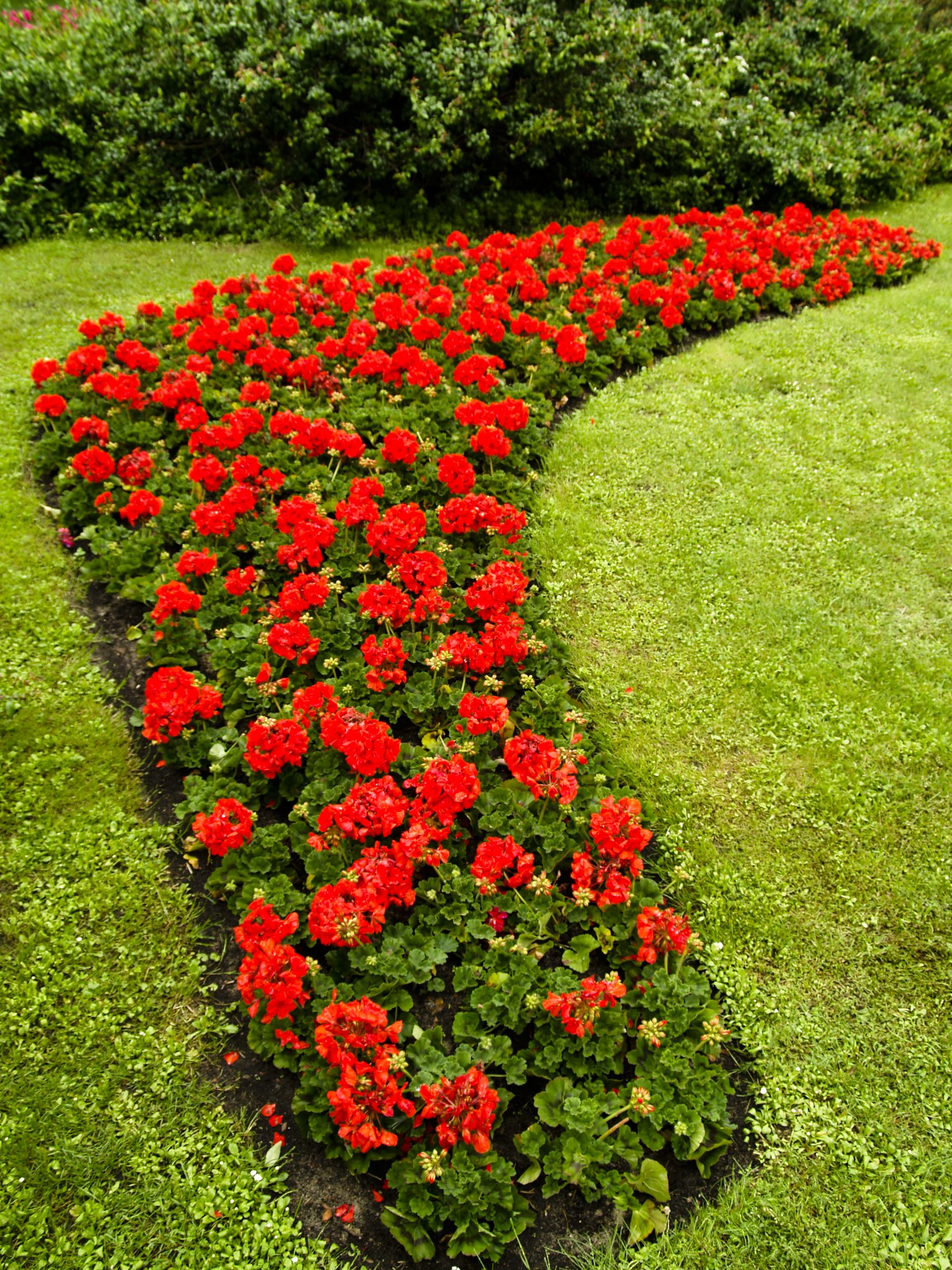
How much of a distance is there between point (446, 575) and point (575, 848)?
5.42 ft

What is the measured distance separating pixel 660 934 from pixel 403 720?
5.58 ft

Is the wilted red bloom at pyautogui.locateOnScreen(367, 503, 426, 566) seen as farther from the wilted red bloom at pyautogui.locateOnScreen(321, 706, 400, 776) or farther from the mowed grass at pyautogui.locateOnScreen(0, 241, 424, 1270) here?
the mowed grass at pyautogui.locateOnScreen(0, 241, 424, 1270)

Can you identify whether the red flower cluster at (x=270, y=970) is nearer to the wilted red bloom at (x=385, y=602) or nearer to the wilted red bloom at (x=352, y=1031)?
the wilted red bloom at (x=352, y=1031)

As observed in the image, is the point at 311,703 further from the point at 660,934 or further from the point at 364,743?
the point at 660,934

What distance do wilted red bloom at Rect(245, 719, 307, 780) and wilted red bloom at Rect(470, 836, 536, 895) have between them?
94cm

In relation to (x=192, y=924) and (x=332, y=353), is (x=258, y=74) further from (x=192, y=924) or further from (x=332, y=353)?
(x=192, y=924)

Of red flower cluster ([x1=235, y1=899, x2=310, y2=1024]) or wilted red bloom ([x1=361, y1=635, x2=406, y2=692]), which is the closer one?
red flower cluster ([x1=235, y1=899, x2=310, y2=1024])

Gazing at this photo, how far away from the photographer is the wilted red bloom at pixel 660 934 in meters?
3.12

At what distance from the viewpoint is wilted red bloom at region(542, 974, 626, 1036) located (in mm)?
2908

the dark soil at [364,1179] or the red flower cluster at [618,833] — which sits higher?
the red flower cluster at [618,833]

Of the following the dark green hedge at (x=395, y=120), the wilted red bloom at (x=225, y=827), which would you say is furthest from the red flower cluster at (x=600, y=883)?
the dark green hedge at (x=395, y=120)

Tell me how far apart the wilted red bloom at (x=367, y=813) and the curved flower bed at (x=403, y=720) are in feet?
0.05

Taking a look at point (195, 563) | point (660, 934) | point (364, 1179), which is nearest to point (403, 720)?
point (195, 563)

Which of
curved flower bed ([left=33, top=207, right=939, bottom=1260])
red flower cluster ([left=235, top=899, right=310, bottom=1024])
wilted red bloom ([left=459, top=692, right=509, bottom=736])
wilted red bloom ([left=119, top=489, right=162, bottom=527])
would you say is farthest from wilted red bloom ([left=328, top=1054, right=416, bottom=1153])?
wilted red bloom ([left=119, top=489, right=162, bottom=527])
